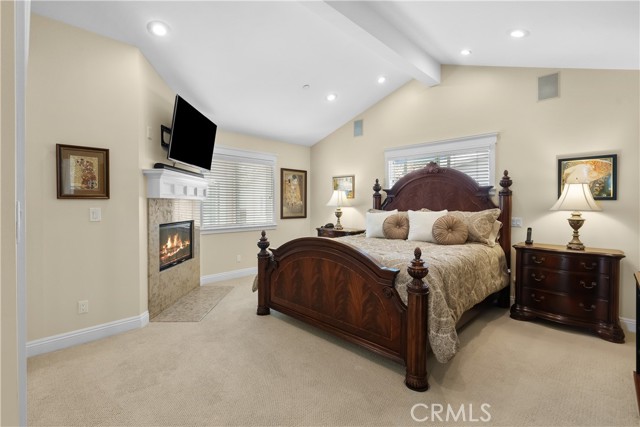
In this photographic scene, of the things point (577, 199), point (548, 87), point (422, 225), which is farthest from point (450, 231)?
point (548, 87)

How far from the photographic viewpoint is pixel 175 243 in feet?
13.3

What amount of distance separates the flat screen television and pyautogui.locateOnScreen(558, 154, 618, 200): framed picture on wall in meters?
4.19

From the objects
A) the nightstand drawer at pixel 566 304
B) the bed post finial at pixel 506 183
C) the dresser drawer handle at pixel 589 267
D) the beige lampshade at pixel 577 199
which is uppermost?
the bed post finial at pixel 506 183

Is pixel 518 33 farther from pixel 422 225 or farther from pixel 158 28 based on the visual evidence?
pixel 158 28

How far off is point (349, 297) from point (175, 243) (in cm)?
256

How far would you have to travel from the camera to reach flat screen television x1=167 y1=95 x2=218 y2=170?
344cm

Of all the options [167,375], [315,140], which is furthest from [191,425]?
[315,140]

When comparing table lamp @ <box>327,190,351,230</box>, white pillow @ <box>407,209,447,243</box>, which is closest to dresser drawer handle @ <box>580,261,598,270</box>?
white pillow @ <box>407,209,447,243</box>

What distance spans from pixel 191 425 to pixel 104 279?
185cm

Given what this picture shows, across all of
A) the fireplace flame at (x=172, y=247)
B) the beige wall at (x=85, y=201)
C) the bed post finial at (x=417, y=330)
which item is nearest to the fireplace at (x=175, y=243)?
the fireplace flame at (x=172, y=247)

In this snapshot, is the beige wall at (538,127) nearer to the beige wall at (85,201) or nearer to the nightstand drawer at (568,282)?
the nightstand drawer at (568,282)

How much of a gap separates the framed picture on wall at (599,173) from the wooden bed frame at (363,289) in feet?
2.23

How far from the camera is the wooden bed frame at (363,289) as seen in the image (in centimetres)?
216

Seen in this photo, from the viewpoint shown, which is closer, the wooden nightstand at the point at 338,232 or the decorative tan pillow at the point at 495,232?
the decorative tan pillow at the point at 495,232
